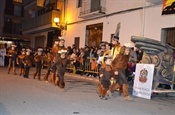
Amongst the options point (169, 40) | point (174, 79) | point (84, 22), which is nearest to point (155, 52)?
point (174, 79)

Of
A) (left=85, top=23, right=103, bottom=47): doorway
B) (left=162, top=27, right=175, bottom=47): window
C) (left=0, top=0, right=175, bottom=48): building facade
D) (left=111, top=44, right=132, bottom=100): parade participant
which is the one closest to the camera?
(left=111, top=44, right=132, bottom=100): parade participant

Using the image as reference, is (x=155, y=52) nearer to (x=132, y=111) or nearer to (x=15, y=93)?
(x=132, y=111)

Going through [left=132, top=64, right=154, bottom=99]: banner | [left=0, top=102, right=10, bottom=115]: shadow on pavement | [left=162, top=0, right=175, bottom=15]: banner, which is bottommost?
[left=0, top=102, right=10, bottom=115]: shadow on pavement

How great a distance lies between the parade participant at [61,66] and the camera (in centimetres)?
1128

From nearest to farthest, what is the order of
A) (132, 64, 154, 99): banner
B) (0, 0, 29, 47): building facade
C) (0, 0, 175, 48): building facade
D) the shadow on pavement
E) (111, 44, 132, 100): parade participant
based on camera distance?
the shadow on pavement
(111, 44, 132, 100): parade participant
(132, 64, 154, 99): banner
(0, 0, 175, 48): building facade
(0, 0, 29, 47): building facade

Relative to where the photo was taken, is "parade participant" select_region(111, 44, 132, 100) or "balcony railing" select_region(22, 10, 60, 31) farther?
"balcony railing" select_region(22, 10, 60, 31)

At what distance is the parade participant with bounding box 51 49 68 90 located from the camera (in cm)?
1128

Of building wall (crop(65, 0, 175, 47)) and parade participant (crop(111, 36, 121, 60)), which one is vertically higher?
building wall (crop(65, 0, 175, 47))

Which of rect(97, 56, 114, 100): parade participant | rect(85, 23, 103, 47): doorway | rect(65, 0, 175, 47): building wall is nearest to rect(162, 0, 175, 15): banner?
rect(65, 0, 175, 47): building wall

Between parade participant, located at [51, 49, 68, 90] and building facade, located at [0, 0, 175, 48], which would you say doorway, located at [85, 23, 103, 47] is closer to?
building facade, located at [0, 0, 175, 48]

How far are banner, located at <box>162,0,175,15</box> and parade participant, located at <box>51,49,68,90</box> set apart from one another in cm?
587

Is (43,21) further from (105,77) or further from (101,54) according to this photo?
(105,77)

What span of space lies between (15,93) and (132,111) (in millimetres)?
4142

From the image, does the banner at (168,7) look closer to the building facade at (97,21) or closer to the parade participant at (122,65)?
the building facade at (97,21)
